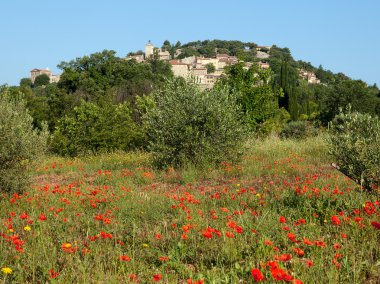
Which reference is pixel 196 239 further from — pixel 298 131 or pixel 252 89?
pixel 298 131

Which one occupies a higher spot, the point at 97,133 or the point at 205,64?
the point at 205,64

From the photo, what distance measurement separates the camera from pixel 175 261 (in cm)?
401

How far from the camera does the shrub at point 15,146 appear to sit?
28.1 ft

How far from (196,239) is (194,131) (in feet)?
27.3

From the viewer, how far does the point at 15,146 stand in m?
8.64

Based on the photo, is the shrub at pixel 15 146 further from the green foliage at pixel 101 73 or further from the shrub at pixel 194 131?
the green foliage at pixel 101 73

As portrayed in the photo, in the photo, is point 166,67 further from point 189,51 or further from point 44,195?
point 189,51

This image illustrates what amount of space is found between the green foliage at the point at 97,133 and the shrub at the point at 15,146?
1042 cm

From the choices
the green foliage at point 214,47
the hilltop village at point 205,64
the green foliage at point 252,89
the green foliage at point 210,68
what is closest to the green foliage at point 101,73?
the hilltop village at point 205,64

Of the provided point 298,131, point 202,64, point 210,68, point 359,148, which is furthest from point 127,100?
point 202,64

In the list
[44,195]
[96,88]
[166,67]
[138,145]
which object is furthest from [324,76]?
[44,195]

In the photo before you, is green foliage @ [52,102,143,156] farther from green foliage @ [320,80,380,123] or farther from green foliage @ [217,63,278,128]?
green foliage @ [320,80,380,123]

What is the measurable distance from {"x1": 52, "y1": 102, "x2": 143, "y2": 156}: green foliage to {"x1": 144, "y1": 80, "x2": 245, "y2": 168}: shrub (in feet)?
22.1

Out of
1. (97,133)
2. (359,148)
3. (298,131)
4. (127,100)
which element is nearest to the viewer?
(359,148)
